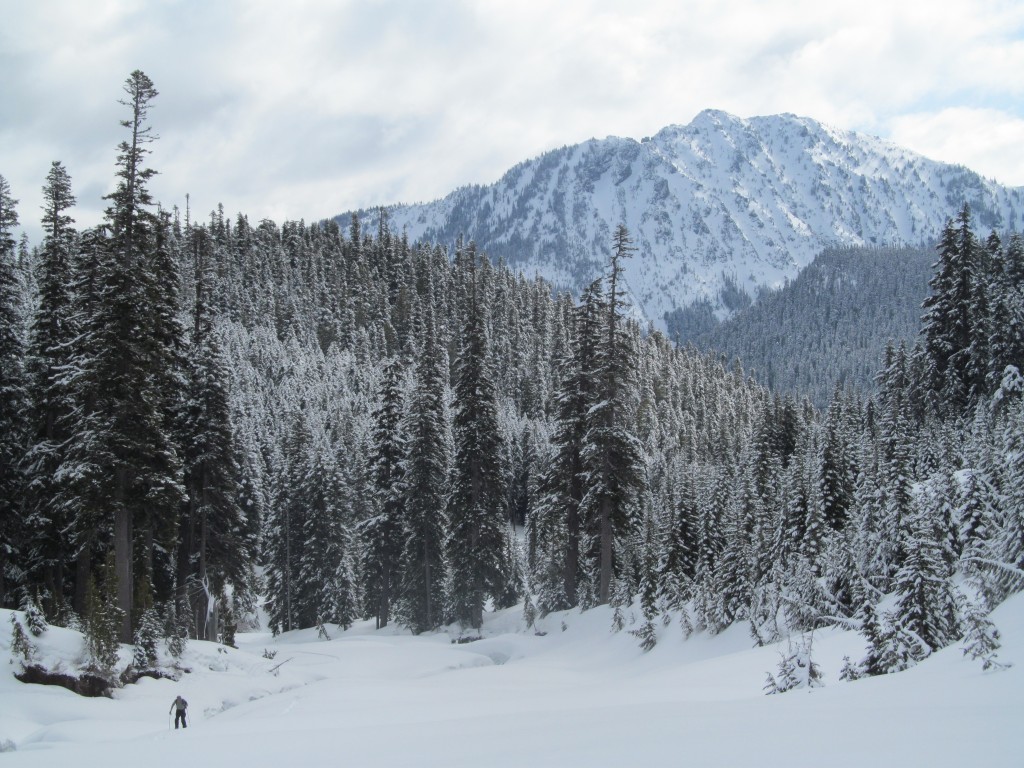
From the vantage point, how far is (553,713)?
10.9 m

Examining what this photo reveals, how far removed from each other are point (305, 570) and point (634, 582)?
83.7 ft

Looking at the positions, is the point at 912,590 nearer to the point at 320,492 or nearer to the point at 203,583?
the point at 203,583

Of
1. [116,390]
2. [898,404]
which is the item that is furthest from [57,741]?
[898,404]

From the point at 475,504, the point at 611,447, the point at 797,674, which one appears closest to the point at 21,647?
the point at 797,674

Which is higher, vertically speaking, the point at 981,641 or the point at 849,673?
the point at 981,641

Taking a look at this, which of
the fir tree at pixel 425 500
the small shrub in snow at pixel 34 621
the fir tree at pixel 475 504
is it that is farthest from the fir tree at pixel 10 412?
the fir tree at pixel 475 504

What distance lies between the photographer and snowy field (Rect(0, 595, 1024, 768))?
21.2ft

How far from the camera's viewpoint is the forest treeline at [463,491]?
1666cm

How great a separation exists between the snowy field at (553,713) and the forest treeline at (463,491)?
1055 mm

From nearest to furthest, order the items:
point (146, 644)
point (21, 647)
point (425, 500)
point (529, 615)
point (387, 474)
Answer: point (21, 647) < point (146, 644) < point (529, 615) < point (425, 500) < point (387, 474)

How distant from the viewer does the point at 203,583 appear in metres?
30.3

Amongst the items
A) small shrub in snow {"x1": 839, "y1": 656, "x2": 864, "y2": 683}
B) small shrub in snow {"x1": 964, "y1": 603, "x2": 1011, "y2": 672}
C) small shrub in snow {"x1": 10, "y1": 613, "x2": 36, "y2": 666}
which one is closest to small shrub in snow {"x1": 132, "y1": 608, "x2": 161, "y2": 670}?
small shrub in snow {"x1": 10, "y1": 613, "x2": 36, "y2": 666}

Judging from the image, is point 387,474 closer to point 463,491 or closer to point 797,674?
point 463,491

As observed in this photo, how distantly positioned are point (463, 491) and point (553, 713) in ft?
86.3
